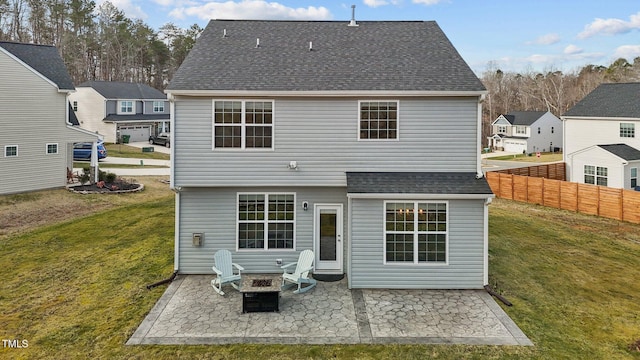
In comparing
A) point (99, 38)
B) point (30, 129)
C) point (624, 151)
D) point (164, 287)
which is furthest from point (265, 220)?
point (99, 38)

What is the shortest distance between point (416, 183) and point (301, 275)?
395 cm

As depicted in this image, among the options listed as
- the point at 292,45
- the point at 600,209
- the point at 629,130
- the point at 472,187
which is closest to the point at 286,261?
the point at 472,187

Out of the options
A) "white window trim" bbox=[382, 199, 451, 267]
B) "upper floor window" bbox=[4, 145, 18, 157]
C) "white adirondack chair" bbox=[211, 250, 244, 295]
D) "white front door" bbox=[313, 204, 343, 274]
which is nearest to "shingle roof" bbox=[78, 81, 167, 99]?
"upper floor window" bbox=[4, 145, 18, 157]

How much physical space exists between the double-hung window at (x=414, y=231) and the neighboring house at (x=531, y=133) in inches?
1937

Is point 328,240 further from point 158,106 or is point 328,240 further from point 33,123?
point 158,106

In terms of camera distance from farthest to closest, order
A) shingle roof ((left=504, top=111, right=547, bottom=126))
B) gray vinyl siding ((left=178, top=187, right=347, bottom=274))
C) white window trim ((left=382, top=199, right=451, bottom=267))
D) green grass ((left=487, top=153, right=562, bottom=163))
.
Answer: shingle roof ((left=504, top=111, right=547, bottom=126)) → green grass ((left=487, top=153, right=562, bottom=163)) → gray vinyl siding ((left=178, top=187, right=347, bottom=274)) → white window trim ((left=382, top=199, right=451, bottom=267))

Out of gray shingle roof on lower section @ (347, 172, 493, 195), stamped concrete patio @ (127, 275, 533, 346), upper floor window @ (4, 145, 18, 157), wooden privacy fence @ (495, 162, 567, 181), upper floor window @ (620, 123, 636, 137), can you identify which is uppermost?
upper floor window @ (620, 123, 636, 137)

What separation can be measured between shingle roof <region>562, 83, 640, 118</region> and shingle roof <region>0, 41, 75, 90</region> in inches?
1393

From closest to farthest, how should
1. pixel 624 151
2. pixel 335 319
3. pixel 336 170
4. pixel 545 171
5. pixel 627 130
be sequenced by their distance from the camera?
pixel 335 319
pixel 336 170
pixel 624 151
pixel 627 130
pixel 545 171

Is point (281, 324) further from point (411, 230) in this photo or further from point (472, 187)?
point (472, 187)

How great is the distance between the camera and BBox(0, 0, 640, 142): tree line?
50062 mm

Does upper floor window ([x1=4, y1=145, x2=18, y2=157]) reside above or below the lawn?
above

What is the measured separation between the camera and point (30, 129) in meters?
20.9

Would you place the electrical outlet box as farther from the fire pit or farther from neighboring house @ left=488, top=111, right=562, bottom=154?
neighboring house @ left=488, top=111, right=562, bottom=154
